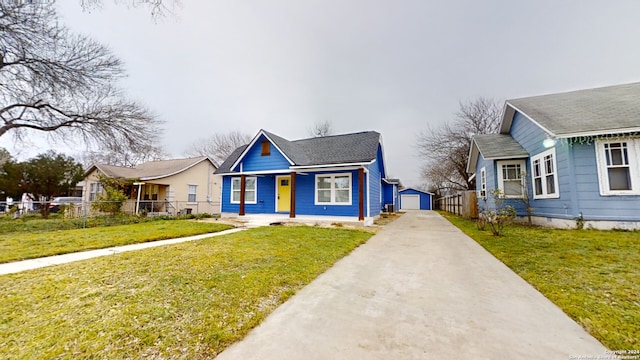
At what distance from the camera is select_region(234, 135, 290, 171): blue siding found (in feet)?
41.0

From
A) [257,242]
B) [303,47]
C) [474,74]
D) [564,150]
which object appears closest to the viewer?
[257,242]

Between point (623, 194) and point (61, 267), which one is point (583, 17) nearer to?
point (623, 194)

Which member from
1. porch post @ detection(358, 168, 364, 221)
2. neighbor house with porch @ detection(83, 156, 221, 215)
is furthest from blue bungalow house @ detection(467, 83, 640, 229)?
neighbor house with porch @ detection(83, 156, 221, 215)

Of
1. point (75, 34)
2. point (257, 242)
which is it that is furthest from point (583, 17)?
point (75, 34)

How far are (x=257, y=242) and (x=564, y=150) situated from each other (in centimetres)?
1049

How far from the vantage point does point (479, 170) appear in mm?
15414

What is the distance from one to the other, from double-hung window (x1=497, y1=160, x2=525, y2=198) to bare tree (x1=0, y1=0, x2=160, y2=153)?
18.1 m

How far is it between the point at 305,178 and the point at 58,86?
1145cm

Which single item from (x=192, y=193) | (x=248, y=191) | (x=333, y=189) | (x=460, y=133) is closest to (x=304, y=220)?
(x=333, y=189)

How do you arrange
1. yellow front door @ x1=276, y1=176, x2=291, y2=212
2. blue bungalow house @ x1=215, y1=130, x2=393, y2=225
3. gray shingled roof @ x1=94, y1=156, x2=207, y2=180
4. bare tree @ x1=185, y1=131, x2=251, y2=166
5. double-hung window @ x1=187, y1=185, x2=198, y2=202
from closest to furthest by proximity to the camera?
blue bungalow house @ x1=215, y1=130, x2=393, y2=225
yellow front door @ x1=276, y1=176, x2=291, y2=212
gray shingled roof @ x1=94, y1=156, x2=207, y2=180
double-hung window @ x1=187, y1=185, x2=198, y2=202
bare tree @ x1=185, y1=131, x2=251, y2=166

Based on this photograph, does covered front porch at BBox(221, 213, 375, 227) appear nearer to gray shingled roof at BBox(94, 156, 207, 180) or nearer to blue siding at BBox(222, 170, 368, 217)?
blue siding at BBox(222, 170, 368, 217)

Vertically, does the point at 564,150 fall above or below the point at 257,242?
above

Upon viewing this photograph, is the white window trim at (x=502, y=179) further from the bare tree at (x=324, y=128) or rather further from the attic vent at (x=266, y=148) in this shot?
the bare tree at (x=324, y=128)

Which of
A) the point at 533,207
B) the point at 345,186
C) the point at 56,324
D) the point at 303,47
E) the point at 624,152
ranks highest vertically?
Result: the point at 303,47
